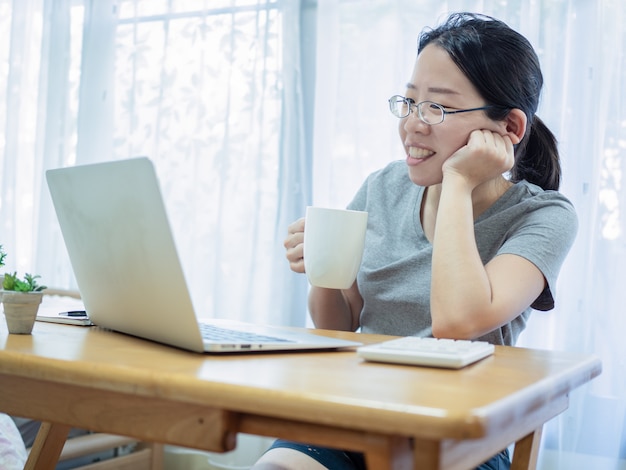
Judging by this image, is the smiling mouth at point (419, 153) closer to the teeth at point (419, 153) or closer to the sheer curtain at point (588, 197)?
the teeth at point (419, 153)

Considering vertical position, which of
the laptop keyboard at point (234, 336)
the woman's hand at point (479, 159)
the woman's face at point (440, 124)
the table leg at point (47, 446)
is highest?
Result: the woman's face at point (440, 124)

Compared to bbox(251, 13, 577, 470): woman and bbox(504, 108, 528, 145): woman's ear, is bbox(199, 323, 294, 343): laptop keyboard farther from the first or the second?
bbox(504, 108, 528, 145): woman's ear

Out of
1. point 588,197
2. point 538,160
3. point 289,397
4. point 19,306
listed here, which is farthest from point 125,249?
point 588,197

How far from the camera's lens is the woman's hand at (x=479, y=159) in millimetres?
1260

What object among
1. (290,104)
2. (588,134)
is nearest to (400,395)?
(588,134)

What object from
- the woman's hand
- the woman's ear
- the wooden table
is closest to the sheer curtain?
the woman's ear

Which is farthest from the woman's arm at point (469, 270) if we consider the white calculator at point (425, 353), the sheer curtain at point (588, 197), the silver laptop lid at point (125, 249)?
the sheer curtain at point (588, 197)

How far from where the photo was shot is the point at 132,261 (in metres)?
0.87

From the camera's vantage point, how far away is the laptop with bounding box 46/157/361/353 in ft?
2.58

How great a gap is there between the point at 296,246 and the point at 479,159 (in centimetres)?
33

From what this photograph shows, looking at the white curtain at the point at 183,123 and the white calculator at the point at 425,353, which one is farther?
the white curtain at the point at 183,123

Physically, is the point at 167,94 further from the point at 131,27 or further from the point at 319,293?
the point at 319,293

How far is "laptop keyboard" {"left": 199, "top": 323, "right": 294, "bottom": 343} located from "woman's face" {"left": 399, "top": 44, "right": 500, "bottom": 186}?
0.50m

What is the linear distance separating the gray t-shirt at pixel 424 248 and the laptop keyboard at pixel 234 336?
17.2 inches
